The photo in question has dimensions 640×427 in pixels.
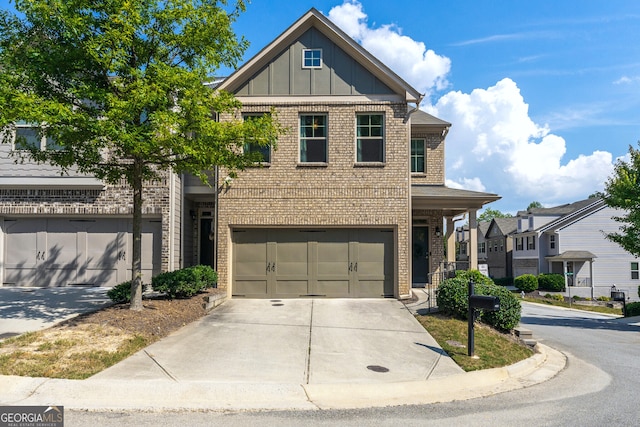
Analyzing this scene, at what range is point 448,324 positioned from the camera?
33.6 ft

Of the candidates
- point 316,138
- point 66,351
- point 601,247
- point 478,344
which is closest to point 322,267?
point 316,138

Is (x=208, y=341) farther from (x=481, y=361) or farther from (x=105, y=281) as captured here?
(x=105, y=281)

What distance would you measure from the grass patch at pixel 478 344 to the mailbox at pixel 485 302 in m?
0.91

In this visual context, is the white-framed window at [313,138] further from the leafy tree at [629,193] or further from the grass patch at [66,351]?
the leafy tree at [629,193]

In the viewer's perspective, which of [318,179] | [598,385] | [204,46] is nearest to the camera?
[598,385]

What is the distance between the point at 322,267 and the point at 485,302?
22.7 feet

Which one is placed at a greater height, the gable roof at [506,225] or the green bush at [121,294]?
the gable roof at [506,225]

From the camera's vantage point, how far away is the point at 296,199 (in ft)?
46.7

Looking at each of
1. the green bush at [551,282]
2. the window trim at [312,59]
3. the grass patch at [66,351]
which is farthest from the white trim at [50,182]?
the green bush at [551,282]

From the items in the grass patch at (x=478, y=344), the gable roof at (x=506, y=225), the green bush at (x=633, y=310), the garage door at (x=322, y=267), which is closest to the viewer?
the grass patch at (x=478, y=344)

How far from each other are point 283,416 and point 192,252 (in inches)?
458

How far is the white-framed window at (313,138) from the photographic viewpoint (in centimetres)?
1448

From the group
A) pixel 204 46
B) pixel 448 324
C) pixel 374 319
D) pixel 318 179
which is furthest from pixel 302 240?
pixel 204 46

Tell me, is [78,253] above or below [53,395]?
above
